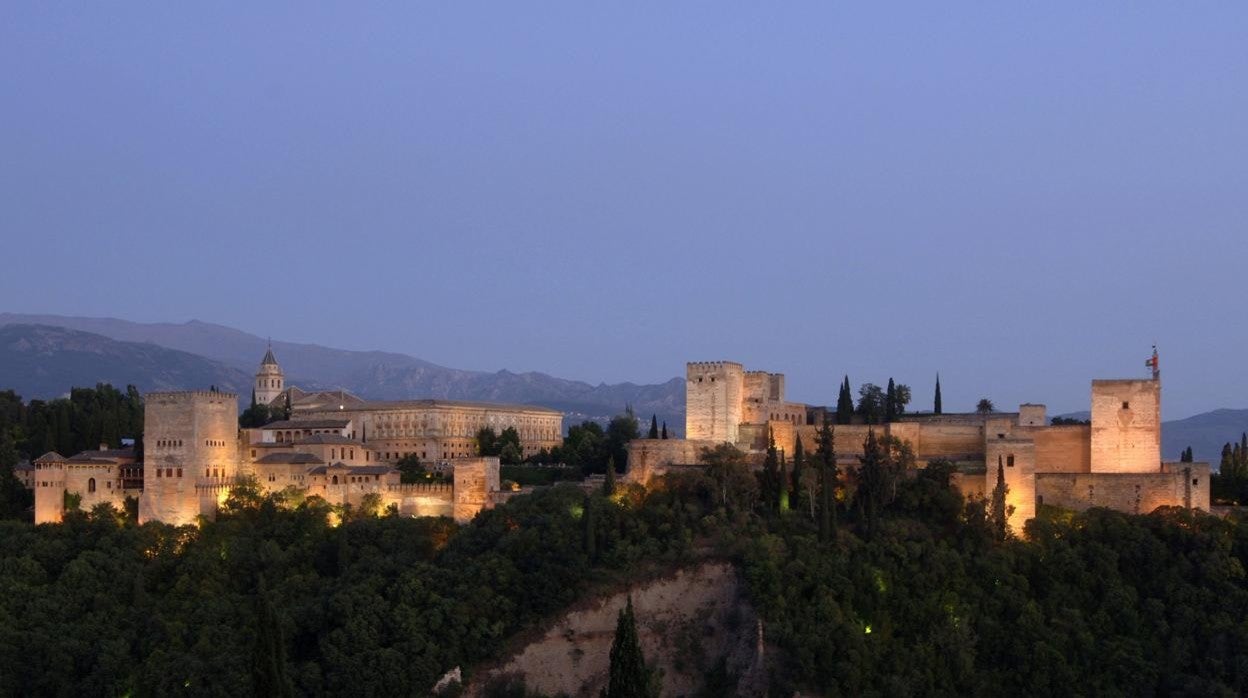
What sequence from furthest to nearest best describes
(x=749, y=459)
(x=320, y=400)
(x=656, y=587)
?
1. (x=320, y=400)
2. (x=749, y=459)
3. (x=656, y=587)

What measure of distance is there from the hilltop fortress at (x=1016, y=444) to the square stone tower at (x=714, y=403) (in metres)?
0.04

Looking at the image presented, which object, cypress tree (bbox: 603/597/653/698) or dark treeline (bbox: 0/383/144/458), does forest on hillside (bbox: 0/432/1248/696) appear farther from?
dark treeline (bbox: 0/383/144/458)

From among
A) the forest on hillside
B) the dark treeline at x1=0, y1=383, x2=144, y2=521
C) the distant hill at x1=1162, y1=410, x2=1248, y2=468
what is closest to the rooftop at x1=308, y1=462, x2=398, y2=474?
the forest on hillside

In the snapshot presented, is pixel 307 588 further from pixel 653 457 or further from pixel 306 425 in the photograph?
pixel 306 425

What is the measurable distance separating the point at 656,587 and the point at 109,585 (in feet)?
58.0

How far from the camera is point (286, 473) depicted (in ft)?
174

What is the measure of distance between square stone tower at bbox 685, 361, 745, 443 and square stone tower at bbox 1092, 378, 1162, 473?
13.4 meters

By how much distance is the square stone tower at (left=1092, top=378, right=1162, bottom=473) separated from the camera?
159ft

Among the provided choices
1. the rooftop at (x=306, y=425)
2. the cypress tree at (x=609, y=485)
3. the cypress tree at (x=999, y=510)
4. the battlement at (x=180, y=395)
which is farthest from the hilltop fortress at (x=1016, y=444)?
the rooftop at (x=306, y=425)

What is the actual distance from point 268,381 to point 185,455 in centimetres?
3547

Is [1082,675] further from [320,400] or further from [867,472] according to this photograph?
[320,400]

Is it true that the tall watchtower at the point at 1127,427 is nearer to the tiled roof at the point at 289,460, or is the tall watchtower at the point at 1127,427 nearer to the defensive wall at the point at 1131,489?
the defensive wall at the point at 1131,489

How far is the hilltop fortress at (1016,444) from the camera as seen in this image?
4691 cm

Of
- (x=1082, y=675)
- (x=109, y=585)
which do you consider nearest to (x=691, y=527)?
(x=1082, y=675)
